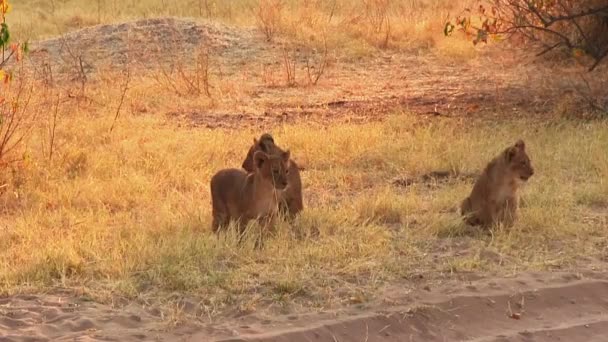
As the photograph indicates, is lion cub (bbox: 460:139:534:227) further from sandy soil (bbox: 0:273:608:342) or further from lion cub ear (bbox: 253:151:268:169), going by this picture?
lion cub ear (bbox: 253:151:268:169)

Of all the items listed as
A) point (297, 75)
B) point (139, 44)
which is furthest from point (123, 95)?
point (139, 44)

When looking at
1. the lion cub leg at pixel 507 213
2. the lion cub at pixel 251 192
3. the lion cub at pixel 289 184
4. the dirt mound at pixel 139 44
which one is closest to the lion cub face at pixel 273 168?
the lion cub at pixel 251 192

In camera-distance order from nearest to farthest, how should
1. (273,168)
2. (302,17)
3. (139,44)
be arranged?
(273,168)
(139,44)
(302,17)

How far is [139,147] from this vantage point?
1010 cm

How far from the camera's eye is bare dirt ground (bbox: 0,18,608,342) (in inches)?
225

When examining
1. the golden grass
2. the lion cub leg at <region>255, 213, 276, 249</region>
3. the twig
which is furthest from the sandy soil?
the twig

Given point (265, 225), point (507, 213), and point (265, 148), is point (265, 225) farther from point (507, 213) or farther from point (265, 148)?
point (507, 213)

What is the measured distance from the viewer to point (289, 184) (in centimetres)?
749

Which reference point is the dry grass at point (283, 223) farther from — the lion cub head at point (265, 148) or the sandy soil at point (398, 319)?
Result: the lion cub head at point (265, 148)

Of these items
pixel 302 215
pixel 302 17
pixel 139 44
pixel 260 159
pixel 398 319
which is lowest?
pixel 398 319

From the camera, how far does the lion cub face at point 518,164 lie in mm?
7465

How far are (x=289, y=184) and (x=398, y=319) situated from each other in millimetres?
1860

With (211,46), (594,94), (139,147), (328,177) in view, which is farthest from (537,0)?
(211,46)

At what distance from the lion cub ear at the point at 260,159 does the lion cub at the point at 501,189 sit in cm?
155
